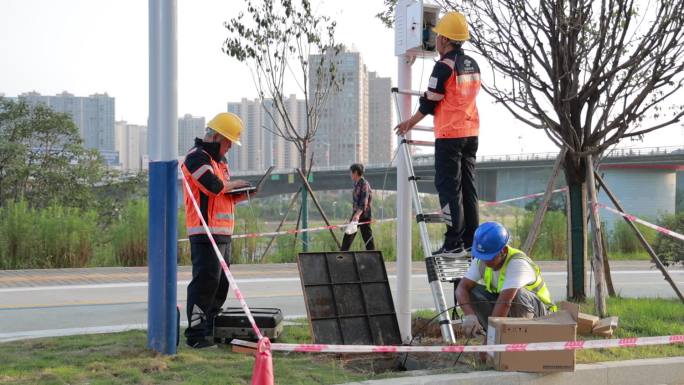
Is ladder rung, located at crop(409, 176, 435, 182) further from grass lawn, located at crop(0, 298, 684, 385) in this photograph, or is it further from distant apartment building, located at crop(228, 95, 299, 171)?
distant apartment building, located at crop(228, 95, 299, 171)

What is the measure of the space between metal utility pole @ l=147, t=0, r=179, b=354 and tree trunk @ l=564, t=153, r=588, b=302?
17.1 feet

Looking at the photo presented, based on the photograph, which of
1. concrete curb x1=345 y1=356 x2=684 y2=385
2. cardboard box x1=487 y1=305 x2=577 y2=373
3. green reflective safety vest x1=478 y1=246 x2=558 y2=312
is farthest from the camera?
green reflective safety vest x1=478 y1=246 x2=558 y2=312

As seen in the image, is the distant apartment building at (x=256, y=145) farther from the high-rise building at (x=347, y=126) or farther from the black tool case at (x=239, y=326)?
the black tool case at (x=239, y=326)

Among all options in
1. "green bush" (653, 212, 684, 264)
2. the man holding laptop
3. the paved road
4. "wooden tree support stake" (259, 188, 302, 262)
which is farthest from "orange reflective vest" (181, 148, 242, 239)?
"wooden tree support stake" (259, 188, 302, 262)

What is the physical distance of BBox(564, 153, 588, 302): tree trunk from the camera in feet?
31.0

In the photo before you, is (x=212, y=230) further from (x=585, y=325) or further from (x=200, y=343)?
(x=585, y=325)

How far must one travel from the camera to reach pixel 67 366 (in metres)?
5.82

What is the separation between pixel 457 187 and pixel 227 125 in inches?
84.6

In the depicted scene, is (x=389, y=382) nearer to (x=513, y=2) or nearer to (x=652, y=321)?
(x=652, y=321)

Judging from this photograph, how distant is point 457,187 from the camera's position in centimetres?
697

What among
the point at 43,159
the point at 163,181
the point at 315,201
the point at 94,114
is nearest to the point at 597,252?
the point at 163,181

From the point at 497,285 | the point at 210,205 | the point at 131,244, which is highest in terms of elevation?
the point at 210,205

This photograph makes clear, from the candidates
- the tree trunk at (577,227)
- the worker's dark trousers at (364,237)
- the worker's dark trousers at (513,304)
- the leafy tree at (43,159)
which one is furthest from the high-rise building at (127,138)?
the worker's dark trousers at (513,304)

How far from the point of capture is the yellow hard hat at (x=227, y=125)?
7.11 metres
